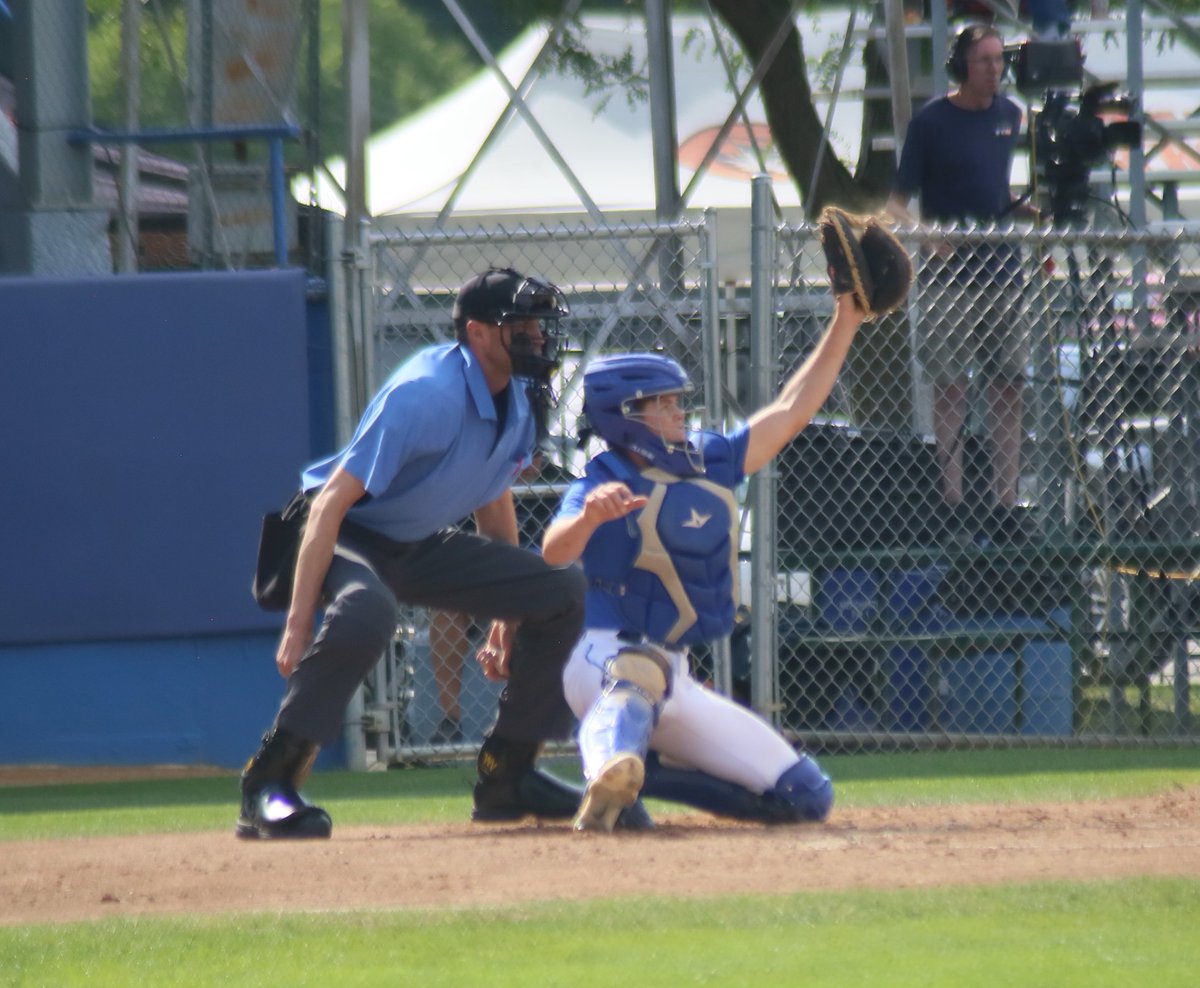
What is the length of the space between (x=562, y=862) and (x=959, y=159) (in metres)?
5.32

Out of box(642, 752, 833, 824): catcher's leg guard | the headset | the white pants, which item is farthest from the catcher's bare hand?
the headset

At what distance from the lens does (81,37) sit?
30.7 feet

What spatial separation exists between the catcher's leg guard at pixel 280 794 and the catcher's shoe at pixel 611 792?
2.46 ft

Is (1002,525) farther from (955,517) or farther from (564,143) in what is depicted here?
(564,143)

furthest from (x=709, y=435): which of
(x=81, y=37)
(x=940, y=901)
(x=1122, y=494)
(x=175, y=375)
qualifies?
(x=81, y=37)

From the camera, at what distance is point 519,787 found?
19.5 ft

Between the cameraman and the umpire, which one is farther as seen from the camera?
the cameraman

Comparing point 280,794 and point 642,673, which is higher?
point 642,673

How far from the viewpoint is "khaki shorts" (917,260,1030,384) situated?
8.61m

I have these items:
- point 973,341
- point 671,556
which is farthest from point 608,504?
point 973,341

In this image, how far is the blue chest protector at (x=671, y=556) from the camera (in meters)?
5.65

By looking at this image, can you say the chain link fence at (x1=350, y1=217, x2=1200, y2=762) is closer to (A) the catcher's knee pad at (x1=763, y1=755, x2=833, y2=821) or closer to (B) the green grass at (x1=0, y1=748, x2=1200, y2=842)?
(B) the green grass at (x1=0, y1=748, x2=1200, y2=842)

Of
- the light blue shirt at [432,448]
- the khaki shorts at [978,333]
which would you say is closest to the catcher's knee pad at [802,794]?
the light blue shirt at [432,448]

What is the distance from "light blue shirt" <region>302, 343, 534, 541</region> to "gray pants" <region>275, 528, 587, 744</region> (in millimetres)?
82
